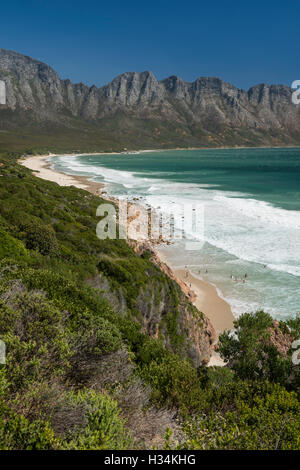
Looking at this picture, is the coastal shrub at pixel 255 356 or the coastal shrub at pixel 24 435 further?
the coastal shrub at pixel 255 356

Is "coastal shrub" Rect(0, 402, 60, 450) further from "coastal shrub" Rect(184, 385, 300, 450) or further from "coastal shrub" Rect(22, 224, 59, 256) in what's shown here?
"coastal shrub" Rect(22, 224, 59, 256)

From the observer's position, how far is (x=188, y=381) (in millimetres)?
7164

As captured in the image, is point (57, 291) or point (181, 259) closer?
point (57, 291)

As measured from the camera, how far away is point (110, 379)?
6.73 metres

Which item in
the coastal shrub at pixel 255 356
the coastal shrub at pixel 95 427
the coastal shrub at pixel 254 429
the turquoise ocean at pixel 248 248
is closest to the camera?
the coastal shrub at pixel 95 427

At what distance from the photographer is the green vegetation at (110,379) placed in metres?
4.80

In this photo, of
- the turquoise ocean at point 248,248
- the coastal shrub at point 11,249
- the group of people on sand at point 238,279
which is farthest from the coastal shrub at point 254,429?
the group of people on sand at point 238,279

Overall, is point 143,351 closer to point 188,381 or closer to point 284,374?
point 188,381

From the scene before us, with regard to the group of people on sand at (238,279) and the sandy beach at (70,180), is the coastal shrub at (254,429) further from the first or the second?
the sandy beach at (70,180)

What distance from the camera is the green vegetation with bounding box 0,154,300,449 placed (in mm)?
4797

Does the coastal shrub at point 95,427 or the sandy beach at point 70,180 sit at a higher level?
the sandy beach at point 70,180

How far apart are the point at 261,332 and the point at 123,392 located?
6.61 meters

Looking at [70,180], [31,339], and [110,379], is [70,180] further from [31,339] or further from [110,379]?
[110,379]
